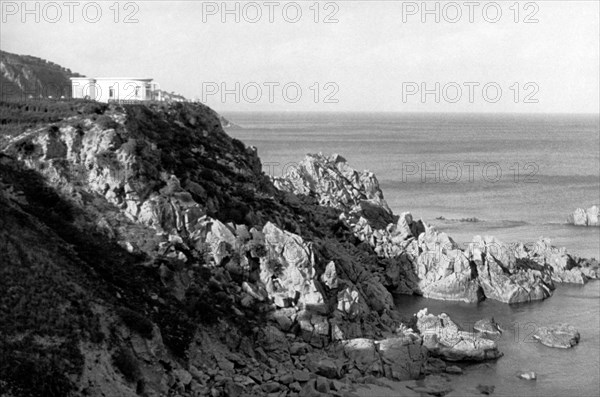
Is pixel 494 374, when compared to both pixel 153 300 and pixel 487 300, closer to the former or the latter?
pixel 487 300

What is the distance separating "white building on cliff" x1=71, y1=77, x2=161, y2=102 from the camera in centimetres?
5781

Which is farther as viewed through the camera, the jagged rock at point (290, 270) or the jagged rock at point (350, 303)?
A: the jagged rock at point (350, 303)

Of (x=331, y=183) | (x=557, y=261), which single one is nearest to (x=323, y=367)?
(x=557, y=261)

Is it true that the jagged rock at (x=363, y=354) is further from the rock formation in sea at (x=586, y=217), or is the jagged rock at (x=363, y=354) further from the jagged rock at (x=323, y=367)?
the rock formation in sea at (x=586, y=217)

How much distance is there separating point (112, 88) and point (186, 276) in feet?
79.5

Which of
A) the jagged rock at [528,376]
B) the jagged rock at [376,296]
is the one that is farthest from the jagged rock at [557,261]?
the jagged rock at [528,376]

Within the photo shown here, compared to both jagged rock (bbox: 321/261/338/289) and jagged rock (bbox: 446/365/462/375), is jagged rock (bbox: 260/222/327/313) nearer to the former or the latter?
jagged rock (bbox: 321/261/338/289)

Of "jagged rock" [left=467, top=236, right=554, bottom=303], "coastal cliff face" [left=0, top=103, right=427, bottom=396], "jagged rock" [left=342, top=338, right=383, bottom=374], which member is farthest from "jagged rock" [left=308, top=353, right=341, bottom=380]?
"jagged rock" [left=467, top=236, right=554, bottom=303]

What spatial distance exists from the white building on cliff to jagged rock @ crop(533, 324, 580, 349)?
113 ft

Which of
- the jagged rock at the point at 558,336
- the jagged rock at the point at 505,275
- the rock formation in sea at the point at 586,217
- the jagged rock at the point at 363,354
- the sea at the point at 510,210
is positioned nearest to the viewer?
the jagged rock at the point at 363,354

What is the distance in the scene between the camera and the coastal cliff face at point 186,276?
31.9m

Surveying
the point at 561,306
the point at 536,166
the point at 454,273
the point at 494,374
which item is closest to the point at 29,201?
the point at 494,374

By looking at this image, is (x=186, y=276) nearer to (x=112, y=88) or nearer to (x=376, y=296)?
(x=376, y=296)

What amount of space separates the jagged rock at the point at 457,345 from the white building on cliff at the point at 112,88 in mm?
30170
